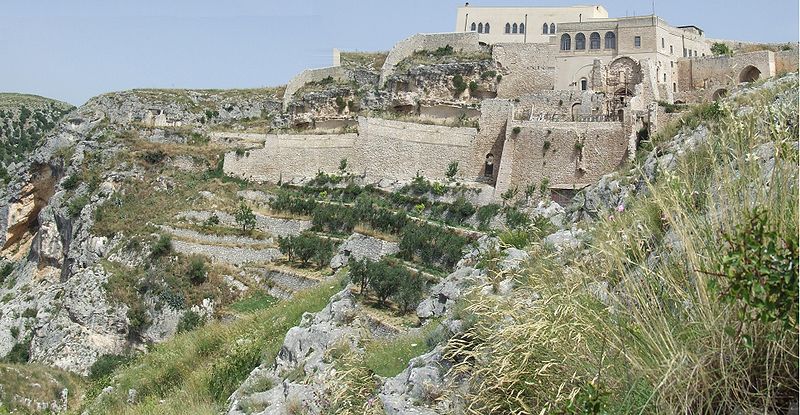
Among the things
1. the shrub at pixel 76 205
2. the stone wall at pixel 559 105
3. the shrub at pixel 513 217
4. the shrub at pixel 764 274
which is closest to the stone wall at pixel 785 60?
the stone wall at pixel 559 105

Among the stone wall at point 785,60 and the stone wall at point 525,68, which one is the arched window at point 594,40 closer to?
the stone wall at point 525,68

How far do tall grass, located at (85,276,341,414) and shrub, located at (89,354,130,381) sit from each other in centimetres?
926

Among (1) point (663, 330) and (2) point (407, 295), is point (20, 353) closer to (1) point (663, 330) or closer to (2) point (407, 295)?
(2) point (407, 295)

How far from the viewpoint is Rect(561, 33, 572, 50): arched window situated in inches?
1417

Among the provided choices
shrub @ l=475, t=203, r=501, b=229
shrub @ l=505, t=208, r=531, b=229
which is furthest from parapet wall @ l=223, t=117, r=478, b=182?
shrub @ l=505, t=208, r=531, b=229

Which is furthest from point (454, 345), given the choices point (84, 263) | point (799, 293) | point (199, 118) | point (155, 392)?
point (199, 118)

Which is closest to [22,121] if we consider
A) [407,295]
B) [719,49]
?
[719,49]

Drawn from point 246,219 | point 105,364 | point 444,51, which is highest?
point 444,51

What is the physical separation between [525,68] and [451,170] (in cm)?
882

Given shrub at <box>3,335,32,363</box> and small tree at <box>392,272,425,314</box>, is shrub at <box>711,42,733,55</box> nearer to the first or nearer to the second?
small tree at <box>392,272,425,314</box>

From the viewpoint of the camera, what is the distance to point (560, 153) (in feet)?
96.0

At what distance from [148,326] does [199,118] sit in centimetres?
1801

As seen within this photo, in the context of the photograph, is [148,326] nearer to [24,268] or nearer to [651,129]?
[24,268]

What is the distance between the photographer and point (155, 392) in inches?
444
